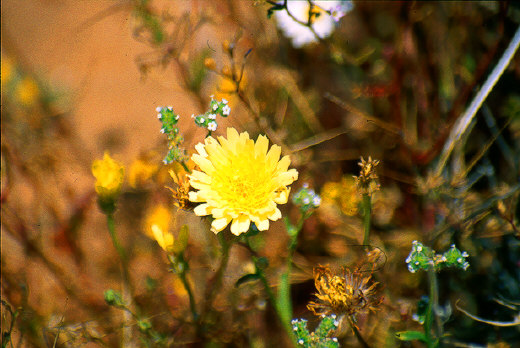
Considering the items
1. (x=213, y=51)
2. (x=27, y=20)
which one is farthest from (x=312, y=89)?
(x=27, y=20)

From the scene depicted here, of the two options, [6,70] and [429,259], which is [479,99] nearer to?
[429,259]

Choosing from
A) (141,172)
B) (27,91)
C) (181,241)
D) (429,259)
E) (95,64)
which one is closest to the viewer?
(429,259)

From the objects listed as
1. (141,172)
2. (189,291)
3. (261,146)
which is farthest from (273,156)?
(141,172)

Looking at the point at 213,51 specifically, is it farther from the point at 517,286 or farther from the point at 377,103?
the point at 517,286

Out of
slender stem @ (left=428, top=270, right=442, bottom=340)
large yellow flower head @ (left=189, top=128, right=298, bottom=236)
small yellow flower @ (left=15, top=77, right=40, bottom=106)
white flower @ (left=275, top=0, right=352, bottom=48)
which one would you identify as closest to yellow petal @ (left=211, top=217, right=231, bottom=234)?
large yellow flower head @ (left=189, top=128, right=298, bottom=236)

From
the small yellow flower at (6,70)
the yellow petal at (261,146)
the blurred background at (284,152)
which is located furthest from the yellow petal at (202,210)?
the small yellow flower at (6,70)

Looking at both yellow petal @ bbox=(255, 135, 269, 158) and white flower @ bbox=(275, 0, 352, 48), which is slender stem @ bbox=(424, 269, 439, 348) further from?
white flower @ bbox=(275, 0, 352, 48)
